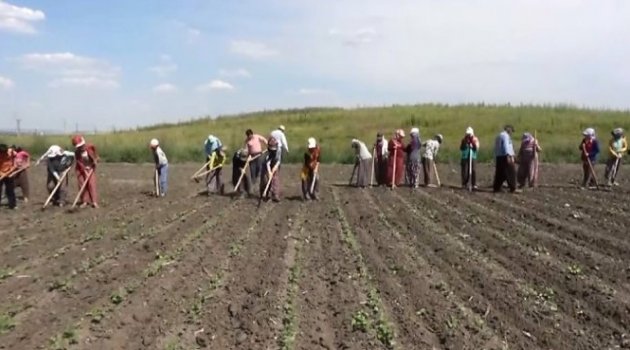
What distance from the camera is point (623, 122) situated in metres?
39.4

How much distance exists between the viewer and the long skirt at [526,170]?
55.5 feet

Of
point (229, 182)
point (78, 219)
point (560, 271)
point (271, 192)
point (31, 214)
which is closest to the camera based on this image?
point (560, 271)

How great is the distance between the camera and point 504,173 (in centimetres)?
1666

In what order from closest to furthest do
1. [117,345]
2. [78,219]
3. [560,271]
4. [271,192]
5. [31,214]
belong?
[117,345] → [560,271] → [78,219] → [31,214] → [271,192]

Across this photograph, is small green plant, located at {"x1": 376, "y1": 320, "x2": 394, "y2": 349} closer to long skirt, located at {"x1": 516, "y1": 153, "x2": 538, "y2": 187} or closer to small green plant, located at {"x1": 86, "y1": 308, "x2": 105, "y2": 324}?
small green plant, located at {"x1": 86, "y1": 308, "x2": 105, "y2": 324}

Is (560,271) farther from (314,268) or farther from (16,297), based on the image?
(16,297)

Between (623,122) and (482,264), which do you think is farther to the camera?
(623,122)

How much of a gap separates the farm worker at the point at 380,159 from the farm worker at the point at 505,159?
3.08m

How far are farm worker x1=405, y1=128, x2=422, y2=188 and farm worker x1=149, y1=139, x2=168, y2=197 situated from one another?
5.78 metres

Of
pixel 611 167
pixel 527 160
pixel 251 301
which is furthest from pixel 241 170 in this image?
pixel 251 301

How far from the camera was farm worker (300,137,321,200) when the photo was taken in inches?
584

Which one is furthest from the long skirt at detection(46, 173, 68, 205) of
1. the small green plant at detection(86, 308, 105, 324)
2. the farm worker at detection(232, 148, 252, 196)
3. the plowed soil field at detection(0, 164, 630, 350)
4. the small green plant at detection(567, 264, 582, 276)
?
the small green plant at detection(567, 264, 582, 276)

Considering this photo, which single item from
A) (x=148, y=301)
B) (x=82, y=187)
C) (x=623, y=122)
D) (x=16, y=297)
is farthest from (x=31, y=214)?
(x=623, y=122)

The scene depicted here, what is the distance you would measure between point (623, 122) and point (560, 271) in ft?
112
